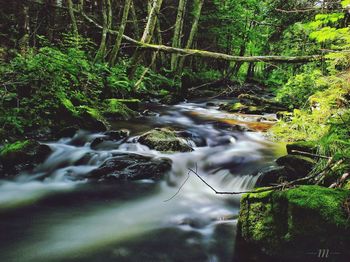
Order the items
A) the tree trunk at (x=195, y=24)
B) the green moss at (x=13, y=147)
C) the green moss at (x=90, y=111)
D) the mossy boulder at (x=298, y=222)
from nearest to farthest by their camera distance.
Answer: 1. the mossy boulder at (x=298, y=222)
2. the green moss at (x=13, y=147)
3. the green moss at (x=90, y=111)
4. the tree trunk at (x=195, y=24)

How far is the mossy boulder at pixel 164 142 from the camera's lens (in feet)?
23.3

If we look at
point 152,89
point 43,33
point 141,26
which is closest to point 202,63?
point 141,26

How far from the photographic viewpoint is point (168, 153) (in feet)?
22.8

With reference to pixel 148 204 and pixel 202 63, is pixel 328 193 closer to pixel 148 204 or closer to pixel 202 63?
pixel 148 204

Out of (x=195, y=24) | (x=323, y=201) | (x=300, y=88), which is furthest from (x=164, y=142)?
(x=195, y=24)

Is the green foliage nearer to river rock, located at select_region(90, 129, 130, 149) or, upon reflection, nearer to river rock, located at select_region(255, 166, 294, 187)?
river rock, located at select_region(255, 166, 294, 187)

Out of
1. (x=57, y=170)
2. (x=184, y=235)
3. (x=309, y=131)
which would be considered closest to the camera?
(x=184, y=235)

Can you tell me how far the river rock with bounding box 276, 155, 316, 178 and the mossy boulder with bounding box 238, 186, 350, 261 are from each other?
1828 mm

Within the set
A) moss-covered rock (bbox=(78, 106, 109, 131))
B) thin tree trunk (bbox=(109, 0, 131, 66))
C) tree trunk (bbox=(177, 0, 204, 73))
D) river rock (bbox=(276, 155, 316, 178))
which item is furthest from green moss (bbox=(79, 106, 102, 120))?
tree trunk (bbox=(177, 0, 204, 73))

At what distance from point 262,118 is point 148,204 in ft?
21.3

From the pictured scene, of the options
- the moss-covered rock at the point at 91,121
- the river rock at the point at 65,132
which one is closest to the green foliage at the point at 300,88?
the moss-covered rock at the point at 91,121

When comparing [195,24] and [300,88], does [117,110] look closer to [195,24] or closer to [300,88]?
[300,88]

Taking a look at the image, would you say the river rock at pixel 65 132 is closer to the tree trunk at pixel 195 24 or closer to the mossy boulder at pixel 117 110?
the mossy boulder at pixel 117 110

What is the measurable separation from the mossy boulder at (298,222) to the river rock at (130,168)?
2.86m
